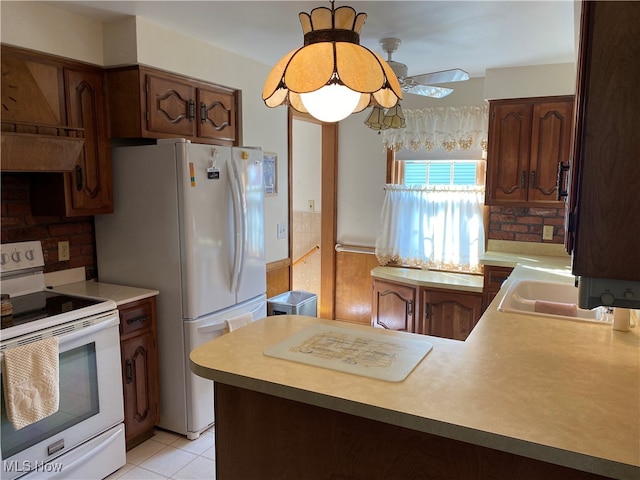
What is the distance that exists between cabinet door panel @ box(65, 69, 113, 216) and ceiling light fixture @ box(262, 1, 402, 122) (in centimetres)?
158

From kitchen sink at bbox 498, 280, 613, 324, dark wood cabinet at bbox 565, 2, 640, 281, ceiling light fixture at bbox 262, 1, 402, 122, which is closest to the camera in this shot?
dark wood cabinet at bbox 565, 2, 640, 281

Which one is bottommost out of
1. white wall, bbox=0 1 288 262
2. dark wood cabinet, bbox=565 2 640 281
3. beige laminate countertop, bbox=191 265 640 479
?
beige laminate countertop, bbox=191 265 640 479

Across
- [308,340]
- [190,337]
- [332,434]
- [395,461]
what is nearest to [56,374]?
[190,337]

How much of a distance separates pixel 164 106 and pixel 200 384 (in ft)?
5.57

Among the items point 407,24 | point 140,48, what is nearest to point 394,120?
point 407,24

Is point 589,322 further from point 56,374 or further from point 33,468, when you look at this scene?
point 33,468

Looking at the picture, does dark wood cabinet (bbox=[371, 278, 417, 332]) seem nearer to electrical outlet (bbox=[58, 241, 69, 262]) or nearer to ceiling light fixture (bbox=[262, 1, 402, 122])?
electrical outlet (bbox=[58, 241, 69, 262])

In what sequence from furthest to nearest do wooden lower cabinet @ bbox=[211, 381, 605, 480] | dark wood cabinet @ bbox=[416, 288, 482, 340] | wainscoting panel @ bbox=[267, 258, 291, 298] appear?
wainscoting panel @ bbox=[267, 258, 291, 298]
dark wood cabinet @ bbox=[416, 288, 482, 340]
wooden lower cabinet @ bbox=[211, 381, 605, 480]

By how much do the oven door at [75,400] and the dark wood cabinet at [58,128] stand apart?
0.73 meters

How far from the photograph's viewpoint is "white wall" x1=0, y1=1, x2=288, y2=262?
2.31m

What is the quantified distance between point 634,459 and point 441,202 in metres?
3.23

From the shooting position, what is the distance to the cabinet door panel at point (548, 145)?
339 cm

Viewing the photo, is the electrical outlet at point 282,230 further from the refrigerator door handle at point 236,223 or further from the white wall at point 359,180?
the refrigerator door handle at point 236,223

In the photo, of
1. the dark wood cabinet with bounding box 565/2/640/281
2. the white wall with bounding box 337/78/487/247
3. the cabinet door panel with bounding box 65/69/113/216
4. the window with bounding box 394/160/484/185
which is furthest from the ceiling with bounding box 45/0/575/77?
the dark wood cabinet with bounding box 565/2/640/281
